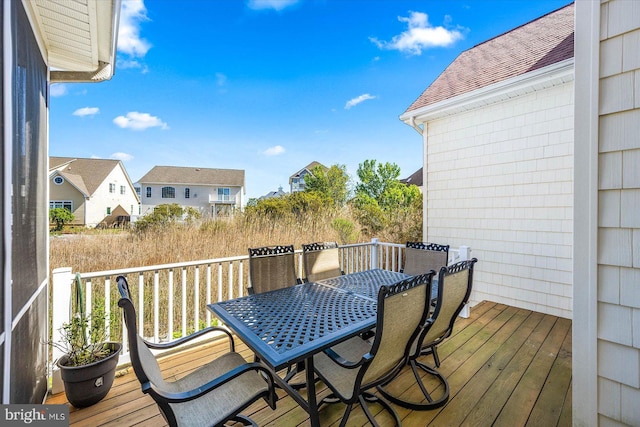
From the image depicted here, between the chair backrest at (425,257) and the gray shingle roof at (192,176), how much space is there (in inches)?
996

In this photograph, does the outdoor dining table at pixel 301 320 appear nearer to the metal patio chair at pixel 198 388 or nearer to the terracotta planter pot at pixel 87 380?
the metal patio chair at pixel 198 388

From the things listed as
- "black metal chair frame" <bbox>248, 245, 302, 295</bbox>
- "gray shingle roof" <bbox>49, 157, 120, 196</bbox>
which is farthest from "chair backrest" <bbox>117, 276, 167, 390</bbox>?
"gray shingle roof" <bbox>49, 157, 120, 196</bbox>

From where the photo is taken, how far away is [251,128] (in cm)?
1578

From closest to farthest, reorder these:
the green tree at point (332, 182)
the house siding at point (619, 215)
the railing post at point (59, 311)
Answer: the house siding at point (619, 215) → the railing post at point (59, 311) → the green tree at point (332, 182)

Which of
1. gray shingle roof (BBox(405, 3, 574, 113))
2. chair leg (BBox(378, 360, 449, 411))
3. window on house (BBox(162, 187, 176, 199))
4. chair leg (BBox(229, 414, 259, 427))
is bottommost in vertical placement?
chair leg (BBox(378, 360, 449, 411))

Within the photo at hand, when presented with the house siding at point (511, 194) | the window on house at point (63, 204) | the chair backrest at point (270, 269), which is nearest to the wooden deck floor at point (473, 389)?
the chair backrest at point (270, 269)

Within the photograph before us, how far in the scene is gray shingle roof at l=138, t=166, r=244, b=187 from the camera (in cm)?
2586

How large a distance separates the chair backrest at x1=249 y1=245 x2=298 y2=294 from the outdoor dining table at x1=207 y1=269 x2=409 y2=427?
0.31 meters

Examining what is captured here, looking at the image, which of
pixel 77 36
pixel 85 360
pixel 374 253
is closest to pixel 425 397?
pixel 85 360

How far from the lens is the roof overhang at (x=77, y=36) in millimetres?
1930

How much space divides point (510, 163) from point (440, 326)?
3489 millimetres

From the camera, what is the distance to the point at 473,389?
91.6 inches

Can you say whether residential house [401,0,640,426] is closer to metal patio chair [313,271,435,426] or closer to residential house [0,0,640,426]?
residential house [0,0,640,426]

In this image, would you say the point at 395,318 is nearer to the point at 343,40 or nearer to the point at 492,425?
the point at 492,425
